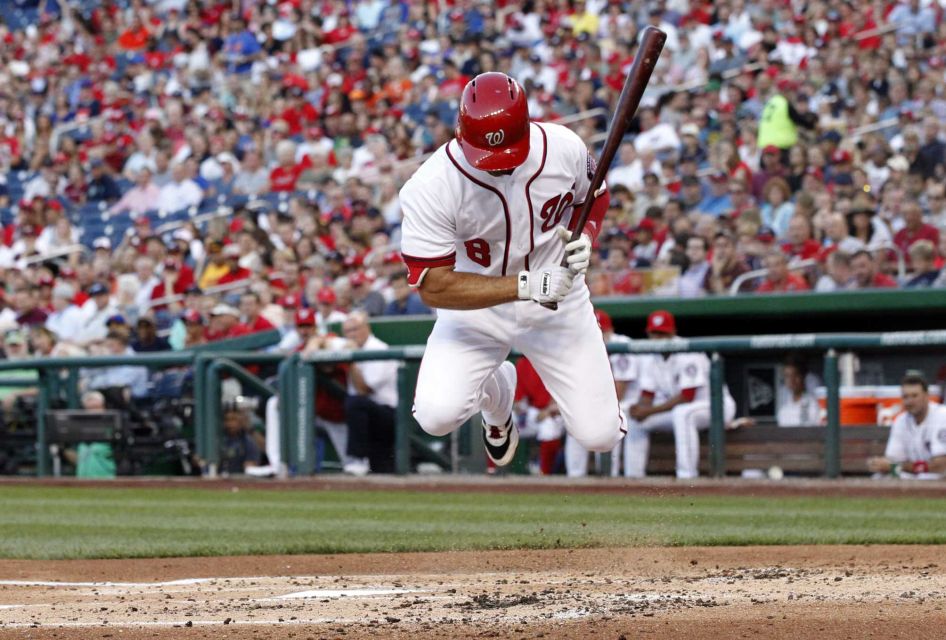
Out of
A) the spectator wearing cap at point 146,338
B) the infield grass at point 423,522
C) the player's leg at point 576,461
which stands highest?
the spectator wearing cap at point 146,338

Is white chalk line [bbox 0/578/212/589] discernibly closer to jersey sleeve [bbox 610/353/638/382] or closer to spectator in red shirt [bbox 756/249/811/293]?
jersey sleeve [bbox 610/353/638/382]

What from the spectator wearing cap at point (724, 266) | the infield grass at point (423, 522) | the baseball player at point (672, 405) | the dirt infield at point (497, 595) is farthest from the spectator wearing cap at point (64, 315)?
the dirt infield at point (497, 595)

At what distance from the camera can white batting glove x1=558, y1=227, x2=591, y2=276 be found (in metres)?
5.16

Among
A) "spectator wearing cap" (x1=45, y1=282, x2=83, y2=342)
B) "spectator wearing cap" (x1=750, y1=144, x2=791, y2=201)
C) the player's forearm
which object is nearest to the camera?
the player's forearm

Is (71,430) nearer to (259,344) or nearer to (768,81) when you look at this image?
(259,344)

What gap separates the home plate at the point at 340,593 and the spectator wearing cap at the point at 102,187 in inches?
538

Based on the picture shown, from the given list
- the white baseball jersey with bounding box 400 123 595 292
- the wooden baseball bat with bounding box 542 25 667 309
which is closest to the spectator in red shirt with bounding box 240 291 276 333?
the white baseball jersey with bounding box 400 123 595 292

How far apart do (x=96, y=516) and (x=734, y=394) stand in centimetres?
431

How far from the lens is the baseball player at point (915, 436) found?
30.0 ft

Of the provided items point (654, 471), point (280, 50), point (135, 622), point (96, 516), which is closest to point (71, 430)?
point (96, 516)

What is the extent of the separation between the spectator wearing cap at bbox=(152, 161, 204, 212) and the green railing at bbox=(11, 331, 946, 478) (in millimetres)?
4896

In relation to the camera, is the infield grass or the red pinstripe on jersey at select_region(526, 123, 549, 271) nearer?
the red pinstripe on jersey at select_region(526, 123, 549, 271)

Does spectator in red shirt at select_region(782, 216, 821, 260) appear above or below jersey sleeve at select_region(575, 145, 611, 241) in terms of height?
above

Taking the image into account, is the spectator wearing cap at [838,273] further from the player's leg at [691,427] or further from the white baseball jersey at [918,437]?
the white baseball jersey at [918,437]
